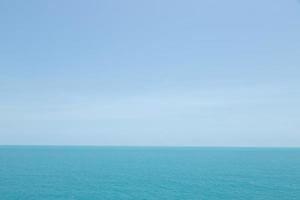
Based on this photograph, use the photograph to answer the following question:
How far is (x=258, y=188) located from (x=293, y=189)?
5819mm

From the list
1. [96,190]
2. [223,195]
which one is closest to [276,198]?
[223,195]

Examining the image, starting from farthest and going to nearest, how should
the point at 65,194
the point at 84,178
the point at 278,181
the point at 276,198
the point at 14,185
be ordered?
the point at 84,178, the point at 278,181, the point at 14,185, the point at 65,194, the point at 276,198

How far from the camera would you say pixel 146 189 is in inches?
1887

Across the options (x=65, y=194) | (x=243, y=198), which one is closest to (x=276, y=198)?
(x=243, y=198)

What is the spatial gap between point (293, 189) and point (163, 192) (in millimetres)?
23000

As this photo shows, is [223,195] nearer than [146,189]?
Yes

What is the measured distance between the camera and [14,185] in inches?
1991

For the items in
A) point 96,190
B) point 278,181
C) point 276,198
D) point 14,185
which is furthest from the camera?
point 278,181

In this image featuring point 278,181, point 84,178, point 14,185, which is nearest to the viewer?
point 14,185

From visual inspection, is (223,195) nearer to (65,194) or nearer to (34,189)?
(65,194)

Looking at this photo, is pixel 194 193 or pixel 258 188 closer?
pixel 194 193

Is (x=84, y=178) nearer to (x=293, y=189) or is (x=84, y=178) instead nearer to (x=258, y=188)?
(x=258, y=188)

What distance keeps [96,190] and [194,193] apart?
56.4ft

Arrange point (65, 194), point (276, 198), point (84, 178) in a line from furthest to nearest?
point (84, 178)
point (65, 194)
point (276, 198)
